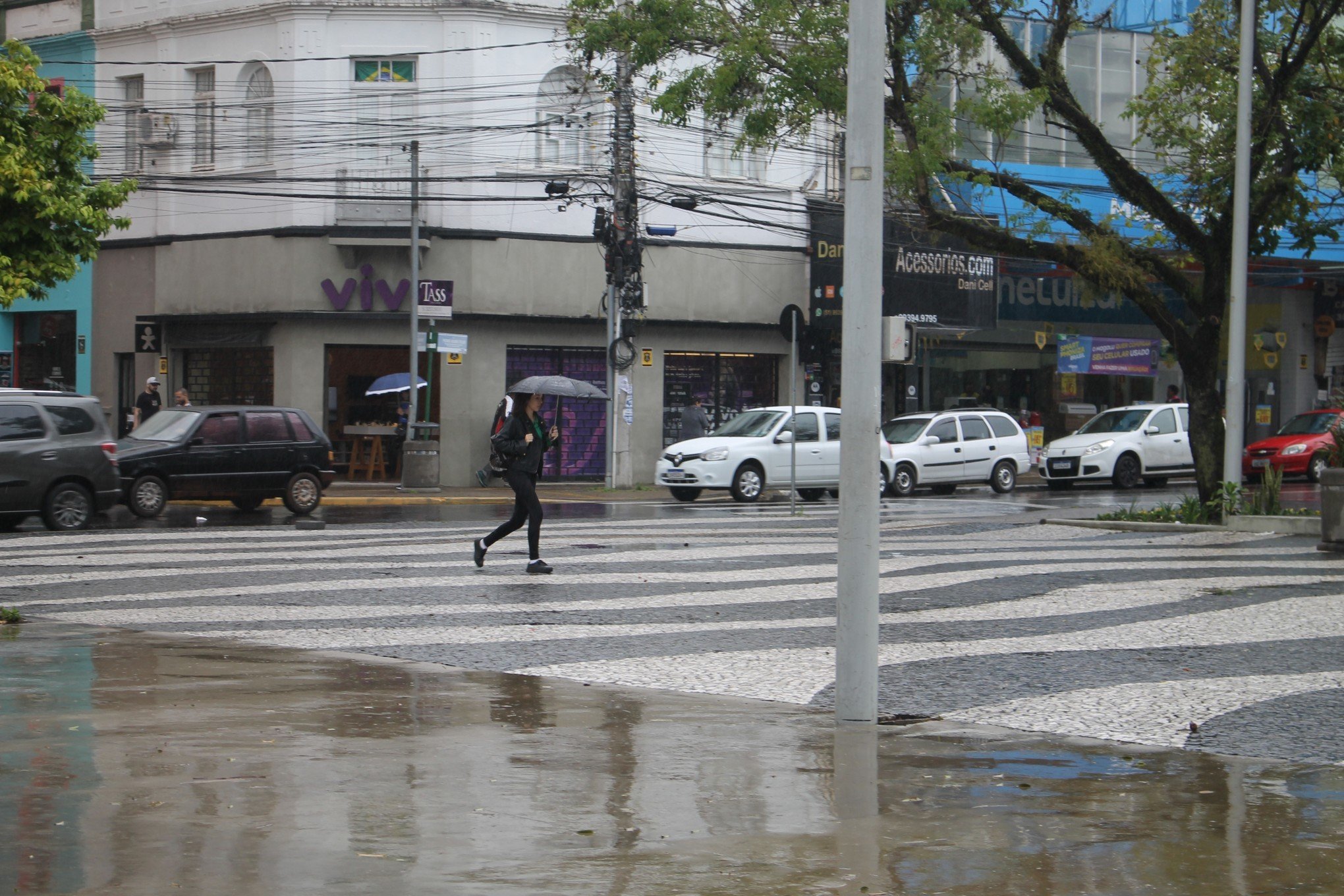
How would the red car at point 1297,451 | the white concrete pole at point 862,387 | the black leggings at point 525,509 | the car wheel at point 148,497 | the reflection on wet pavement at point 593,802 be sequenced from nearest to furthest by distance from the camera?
1. the reflection on wet pavement at point 593,802
2. the white concrete pole at point 862,387
3. the black leggings at point 525,509
4. the car wheel at point 148,497
5. the red car at point 1297,451

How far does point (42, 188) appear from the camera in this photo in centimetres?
2342

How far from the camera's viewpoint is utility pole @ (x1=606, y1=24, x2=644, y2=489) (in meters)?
29.3

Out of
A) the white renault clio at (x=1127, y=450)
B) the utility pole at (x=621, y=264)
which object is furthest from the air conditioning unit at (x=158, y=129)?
the white renault clio at (x=1127, y=450)

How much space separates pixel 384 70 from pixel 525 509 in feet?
66.1

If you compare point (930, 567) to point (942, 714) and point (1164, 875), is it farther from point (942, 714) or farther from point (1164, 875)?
point (1164, 875)

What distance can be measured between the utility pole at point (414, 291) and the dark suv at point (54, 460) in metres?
9.62

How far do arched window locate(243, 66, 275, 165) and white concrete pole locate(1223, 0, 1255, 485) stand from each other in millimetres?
19627

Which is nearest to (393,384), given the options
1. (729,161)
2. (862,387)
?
(729,161)

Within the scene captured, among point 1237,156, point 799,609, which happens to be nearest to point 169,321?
point 1237,156

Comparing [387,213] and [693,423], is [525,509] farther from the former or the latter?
[387,213]

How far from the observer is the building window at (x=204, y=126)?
3281 cm

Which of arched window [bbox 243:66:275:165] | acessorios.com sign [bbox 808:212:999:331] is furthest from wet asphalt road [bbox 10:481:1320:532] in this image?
arched window [bbox 243:66:275:165]

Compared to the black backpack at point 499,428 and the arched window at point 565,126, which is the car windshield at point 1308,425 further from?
the black backpack at point 499,428

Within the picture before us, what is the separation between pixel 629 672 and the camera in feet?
30.0
